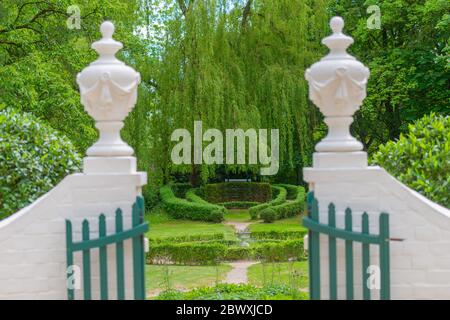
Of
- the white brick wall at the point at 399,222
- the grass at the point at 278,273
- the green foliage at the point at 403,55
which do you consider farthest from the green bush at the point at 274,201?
the white brick wall at the point at 399,222

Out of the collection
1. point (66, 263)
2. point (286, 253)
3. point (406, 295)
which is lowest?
point (286, 253)

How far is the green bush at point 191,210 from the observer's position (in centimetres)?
1719

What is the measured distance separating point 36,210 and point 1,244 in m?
0.38

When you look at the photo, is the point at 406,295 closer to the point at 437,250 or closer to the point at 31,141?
the point at 437,250

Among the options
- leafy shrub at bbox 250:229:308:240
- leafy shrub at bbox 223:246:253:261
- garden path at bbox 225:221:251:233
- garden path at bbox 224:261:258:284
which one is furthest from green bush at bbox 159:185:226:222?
garden path at bbox 224:261:258:284

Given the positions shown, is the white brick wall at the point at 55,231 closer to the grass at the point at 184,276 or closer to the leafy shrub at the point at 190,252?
the grass at the point at 184,276

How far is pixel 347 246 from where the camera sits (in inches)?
148

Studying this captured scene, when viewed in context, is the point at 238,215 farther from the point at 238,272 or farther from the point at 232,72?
the point at 238,272

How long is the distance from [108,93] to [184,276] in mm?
7008

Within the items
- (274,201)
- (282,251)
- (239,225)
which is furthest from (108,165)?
(274,201)

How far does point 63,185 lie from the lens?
3986 mm

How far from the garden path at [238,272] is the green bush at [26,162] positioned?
14.8ft

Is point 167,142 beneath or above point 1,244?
above

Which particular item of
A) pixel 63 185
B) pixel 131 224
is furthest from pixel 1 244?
pixel 131 224
